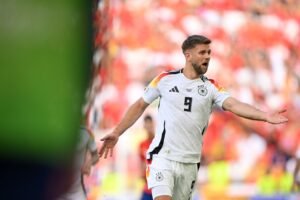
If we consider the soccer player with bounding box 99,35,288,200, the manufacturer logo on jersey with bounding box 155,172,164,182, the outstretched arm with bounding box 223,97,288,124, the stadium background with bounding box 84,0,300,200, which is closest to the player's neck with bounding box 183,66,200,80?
the soccer player with bounding box 99,35,288,200

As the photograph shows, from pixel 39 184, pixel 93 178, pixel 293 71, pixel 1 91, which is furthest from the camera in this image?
pixel 293 71

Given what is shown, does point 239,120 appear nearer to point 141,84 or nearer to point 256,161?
point 256,161

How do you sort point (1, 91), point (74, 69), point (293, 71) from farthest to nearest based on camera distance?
point (293, 71) → point (74, 69) → point (1, 91)

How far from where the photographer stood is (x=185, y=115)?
598 cm

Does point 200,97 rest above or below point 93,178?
above

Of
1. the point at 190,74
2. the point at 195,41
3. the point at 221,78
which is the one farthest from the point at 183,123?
the point at 221,78

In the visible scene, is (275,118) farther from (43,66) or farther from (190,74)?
→ (43,66)

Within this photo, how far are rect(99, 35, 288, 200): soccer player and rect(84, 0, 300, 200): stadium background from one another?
504 centimetres

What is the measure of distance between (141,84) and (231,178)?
1.81 meters

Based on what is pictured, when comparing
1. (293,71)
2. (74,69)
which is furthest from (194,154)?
(293,71)

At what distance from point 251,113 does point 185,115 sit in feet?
1.66

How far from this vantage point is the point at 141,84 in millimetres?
11602

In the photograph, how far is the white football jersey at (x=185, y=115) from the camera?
19.6 feet

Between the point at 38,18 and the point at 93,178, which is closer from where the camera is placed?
the point at 38,18
